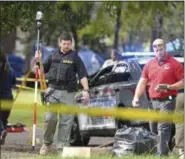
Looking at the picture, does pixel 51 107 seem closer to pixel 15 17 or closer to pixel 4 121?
pixel 4 121

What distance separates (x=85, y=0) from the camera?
18672mm

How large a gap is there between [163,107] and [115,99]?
2.13 m

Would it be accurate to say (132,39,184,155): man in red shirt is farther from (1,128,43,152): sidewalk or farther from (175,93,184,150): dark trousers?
(1,128,43,152): sidewalk

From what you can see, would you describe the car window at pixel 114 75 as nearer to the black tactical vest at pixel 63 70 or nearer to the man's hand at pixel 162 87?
the black tactical vest at pixel 63 70

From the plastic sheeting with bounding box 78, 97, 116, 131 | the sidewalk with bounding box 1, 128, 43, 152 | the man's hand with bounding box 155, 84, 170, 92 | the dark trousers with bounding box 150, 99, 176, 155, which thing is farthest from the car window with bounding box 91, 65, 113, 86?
the man's hand with bounding box 155, 84, 170, 92

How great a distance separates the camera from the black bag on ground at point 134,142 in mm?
10547

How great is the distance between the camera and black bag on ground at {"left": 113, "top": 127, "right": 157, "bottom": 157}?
1055 cm

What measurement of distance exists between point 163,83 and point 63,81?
1.45m

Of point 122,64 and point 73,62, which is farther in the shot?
point 122,64

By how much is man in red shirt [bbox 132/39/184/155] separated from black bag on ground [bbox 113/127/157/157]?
368 mm

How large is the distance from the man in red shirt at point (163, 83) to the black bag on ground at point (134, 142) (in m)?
0.37

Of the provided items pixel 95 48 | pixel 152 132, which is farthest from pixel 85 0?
pixel 95 48

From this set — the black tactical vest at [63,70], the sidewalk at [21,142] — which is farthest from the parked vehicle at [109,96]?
the black tactical vest at [63,70]

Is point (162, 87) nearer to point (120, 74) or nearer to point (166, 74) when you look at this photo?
point (166, 74)
